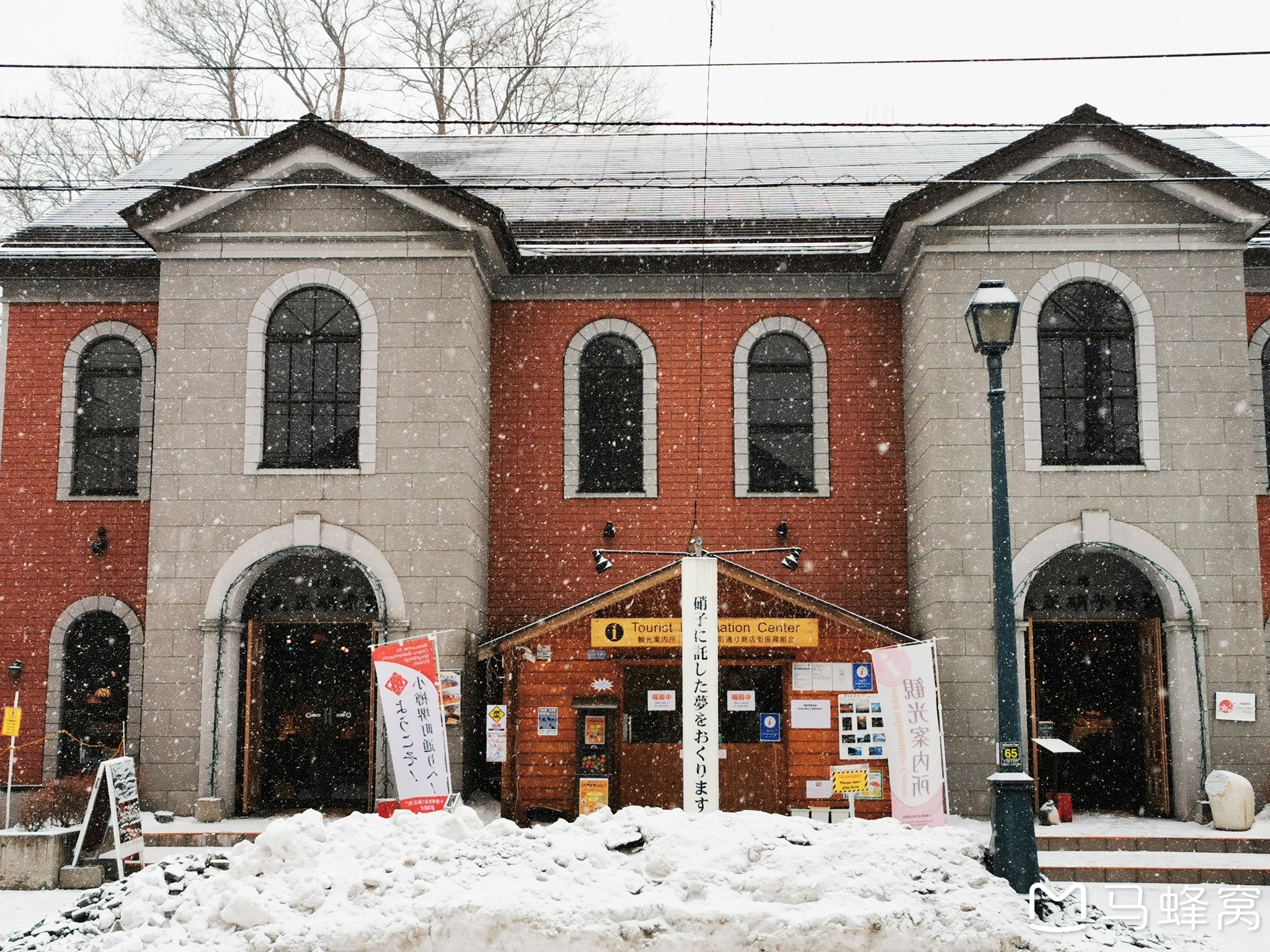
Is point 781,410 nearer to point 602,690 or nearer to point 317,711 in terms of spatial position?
point 602,690

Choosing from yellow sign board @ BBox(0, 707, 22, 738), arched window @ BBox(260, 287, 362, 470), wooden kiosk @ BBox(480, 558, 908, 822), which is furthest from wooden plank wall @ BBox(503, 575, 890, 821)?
yellow sign board @ BBox(0, 707, 22, 738)

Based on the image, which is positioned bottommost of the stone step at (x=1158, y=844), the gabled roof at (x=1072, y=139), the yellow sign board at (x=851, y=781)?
the stone step at (x=1158, y=844)

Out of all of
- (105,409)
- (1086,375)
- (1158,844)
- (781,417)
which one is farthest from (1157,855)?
(105,409)

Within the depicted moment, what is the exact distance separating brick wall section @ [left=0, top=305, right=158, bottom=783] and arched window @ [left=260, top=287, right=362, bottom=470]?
8.54 feet

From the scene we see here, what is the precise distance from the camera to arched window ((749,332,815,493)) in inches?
694

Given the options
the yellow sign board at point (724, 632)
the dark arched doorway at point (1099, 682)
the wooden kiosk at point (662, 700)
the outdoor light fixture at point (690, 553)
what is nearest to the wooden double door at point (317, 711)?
the wooden kiosk at point (662, 700)

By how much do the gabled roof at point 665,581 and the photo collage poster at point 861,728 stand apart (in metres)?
0.83

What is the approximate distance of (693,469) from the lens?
1753 cm

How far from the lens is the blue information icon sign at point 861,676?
15039 millimetres

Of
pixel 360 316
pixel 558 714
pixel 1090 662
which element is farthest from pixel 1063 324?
pixel 360 316

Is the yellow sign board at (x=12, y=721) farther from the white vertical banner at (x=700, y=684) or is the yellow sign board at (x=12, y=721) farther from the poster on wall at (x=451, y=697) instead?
the white vertical banner at (x=700, y=684)

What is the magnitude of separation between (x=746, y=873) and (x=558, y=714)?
6623 mm

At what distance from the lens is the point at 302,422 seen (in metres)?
16.5

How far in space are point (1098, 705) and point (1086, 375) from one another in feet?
15.4
